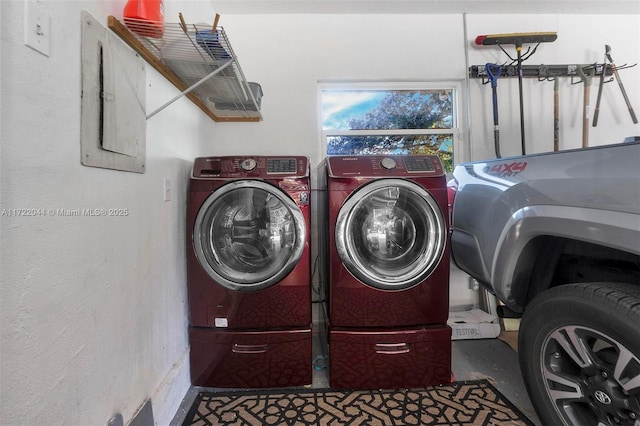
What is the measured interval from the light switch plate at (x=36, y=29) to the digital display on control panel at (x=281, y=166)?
3.30 ft

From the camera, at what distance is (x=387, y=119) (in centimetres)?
255

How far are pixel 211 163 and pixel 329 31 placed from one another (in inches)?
63.3

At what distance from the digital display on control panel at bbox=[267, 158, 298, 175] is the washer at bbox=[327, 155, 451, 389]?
0.74ft

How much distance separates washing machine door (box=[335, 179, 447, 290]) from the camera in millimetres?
1583

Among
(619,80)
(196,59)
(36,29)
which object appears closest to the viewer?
(36,29)

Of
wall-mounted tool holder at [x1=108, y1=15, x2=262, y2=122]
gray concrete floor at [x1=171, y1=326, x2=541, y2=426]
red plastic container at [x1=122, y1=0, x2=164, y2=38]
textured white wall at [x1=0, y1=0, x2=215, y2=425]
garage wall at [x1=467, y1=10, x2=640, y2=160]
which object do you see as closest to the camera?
textured white wall at [x1=0, y1=0, x2=215, y2=425]

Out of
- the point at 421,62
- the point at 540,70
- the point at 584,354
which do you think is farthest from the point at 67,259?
the point at 540,70

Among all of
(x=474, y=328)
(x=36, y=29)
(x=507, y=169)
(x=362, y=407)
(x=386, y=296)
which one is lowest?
(x=362, y=407)

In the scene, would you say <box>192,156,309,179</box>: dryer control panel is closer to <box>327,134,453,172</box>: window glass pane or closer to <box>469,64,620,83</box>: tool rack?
<box>327,134,453,172</box>: window glass pane

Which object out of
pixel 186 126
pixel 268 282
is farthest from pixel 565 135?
pixel 186 126

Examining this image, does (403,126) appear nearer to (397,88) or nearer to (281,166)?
(397,88)

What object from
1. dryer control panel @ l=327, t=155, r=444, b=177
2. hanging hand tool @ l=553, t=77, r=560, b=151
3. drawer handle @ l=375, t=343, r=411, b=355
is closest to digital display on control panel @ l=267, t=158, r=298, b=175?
dryer control panel @ l=327, t=155, r=444, b=177

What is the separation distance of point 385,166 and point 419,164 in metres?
0.21

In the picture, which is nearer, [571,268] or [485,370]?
[571,268]
